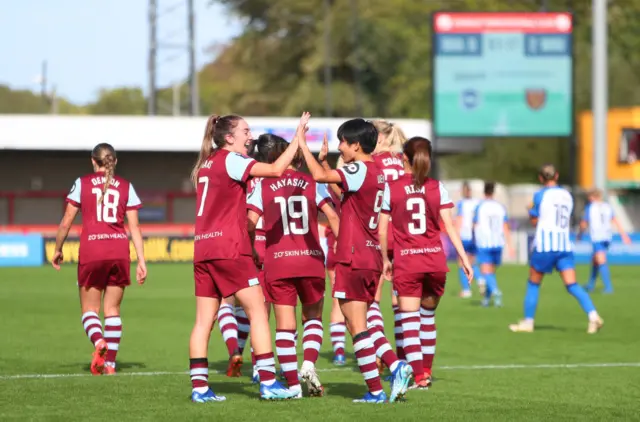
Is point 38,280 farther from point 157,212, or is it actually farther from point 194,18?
point 194,18

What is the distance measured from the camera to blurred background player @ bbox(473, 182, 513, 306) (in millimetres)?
20266

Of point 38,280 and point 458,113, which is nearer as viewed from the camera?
point 38,280

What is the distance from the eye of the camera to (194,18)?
49.8 meters

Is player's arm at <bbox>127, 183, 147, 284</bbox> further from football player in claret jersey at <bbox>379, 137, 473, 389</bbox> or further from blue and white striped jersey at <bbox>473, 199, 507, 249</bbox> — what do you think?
blue and white striped jersey at <bbox>473, 199, 507, 249</bbox>

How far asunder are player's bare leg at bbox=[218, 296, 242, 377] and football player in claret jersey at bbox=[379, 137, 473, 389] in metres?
1.53

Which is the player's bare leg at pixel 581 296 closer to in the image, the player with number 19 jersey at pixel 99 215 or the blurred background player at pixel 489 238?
the blurred background player at pixel 489 238

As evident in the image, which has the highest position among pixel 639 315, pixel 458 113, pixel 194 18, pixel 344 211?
pixel 194 18

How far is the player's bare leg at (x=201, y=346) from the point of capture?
356 inches

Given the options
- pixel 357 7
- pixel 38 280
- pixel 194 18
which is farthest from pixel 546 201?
pixel 357 7

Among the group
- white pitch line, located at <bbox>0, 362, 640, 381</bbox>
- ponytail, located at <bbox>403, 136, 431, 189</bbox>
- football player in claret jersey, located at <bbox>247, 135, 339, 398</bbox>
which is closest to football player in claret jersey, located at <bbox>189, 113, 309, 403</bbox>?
football player in claret jersey, located at <bbox>247, 135, 339, 398</bbox>

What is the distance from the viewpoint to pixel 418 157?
33.6 ft

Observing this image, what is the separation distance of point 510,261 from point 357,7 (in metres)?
37.7

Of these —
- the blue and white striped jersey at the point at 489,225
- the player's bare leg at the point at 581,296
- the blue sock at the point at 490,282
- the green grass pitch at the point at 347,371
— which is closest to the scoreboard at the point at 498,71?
the green grass pitch at the point at 347,371

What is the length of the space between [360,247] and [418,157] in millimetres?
1270
